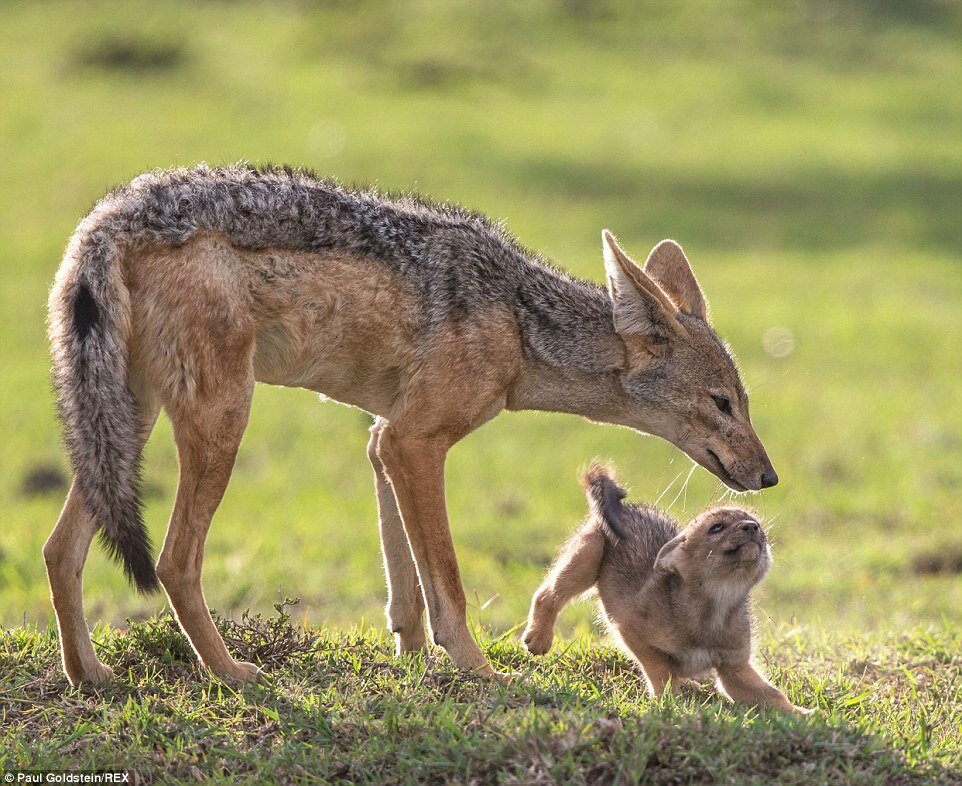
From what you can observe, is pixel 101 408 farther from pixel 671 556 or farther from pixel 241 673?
pixel 671 556

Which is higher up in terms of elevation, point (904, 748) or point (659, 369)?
point (659, 369)

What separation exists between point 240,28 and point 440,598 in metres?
24.5

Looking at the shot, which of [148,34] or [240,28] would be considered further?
[240,28]

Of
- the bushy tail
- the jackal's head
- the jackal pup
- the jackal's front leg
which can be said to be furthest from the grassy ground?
the jackal's head

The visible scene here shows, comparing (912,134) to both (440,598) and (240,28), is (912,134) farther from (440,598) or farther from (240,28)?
(440,598)

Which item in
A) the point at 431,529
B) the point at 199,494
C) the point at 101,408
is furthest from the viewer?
the point at 431,529

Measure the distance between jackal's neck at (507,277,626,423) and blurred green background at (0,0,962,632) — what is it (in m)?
1.16

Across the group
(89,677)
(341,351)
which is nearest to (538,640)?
(341,351)

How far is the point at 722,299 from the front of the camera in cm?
1734

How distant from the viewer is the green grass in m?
4.90

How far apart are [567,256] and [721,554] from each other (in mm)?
12070

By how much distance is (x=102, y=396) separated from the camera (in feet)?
18.6

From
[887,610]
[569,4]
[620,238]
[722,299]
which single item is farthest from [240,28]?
[887,610]

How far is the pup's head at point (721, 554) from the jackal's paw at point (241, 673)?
1.94m
